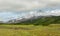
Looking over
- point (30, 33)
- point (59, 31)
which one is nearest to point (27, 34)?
point (30, 33)

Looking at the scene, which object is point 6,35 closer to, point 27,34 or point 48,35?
point 27,34

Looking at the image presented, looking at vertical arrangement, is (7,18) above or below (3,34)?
above

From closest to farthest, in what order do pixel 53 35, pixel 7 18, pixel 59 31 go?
pixel 53 35, pixel 59 31, pixel 7 18

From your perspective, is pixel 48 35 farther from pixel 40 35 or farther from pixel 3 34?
pixel 3 34

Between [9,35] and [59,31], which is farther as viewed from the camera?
[59,31]

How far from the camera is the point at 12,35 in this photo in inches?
615

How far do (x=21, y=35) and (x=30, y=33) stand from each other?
1.17m

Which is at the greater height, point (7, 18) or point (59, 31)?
point (7, 18)

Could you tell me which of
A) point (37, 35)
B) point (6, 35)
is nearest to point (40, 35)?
point (37, 35)

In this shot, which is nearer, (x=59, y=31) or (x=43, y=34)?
(x=43, y=34)

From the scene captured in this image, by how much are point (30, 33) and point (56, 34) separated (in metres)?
2.98

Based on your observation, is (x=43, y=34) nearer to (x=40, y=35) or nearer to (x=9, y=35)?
(x=40, y=35)

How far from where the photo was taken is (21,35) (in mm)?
15586

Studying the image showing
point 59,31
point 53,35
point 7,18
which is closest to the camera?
point 53,35
